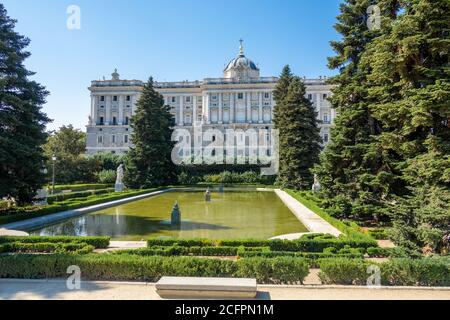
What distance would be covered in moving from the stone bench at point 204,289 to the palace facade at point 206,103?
5655 cm

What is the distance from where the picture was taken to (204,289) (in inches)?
226

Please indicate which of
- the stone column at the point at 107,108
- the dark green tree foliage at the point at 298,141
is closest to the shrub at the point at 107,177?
the dark green tree foliage at the point at 298,141

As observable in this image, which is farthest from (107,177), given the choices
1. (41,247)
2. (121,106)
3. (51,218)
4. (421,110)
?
(421,110)

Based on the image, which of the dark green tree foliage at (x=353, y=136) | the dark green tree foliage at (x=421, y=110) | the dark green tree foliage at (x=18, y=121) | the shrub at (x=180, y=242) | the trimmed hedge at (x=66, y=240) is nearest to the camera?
the dark green tree foliage at (x=421, y=110)

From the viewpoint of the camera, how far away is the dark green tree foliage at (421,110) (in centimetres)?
817

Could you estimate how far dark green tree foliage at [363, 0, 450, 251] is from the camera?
8172 mm

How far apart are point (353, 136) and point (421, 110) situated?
5.21 metres

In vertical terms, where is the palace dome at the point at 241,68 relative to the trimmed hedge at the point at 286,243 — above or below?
above

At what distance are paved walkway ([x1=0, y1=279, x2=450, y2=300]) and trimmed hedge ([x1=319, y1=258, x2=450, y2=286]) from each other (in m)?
0.21

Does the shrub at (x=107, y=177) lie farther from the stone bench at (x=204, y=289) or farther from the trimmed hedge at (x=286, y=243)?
the stone bench at (x=204, y=289)

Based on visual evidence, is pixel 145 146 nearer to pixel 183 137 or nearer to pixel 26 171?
pixel 26 171

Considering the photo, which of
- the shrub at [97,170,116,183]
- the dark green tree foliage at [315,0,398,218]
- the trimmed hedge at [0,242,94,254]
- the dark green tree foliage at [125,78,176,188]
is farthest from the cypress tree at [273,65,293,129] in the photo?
the trimmed hedge at [0,242,94,254]

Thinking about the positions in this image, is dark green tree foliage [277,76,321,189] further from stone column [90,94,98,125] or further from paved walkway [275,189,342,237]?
stone column [90,94,98,125]

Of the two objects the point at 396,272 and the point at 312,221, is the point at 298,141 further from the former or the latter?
the point at 396,272
